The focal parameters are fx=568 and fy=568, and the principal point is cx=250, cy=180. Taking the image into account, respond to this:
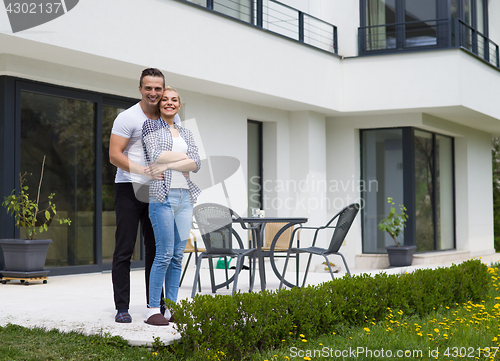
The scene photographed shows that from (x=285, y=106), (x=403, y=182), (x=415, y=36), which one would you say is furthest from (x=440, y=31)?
(x=285, y=106)

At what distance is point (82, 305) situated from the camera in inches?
187

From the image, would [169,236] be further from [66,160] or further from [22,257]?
[66,160]

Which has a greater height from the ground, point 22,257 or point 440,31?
point 440,31

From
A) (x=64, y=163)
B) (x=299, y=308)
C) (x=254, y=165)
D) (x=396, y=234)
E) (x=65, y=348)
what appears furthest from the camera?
(x=396, y=234)

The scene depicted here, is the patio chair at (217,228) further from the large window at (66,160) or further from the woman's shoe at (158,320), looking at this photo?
the large window at (66,160)

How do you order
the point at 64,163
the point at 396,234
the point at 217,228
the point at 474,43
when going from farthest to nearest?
the point at 474,43
the point at 396,234
the point at 64,163
the point at 217,228

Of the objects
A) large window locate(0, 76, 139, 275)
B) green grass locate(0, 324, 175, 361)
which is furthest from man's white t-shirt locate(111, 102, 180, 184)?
large window locate(0, 76, 139, 275)

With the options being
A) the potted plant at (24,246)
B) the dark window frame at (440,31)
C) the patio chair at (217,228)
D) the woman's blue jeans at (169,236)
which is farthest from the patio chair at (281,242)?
the dark window frame at (440,31)

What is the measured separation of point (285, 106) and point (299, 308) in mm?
7029

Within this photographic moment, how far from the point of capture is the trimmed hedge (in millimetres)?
3398

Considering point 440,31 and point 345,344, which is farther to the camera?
point 440,31

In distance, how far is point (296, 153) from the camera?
439 inches

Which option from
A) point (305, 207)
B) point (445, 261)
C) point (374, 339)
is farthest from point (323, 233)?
point (374, 339)

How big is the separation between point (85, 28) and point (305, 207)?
5777mm
